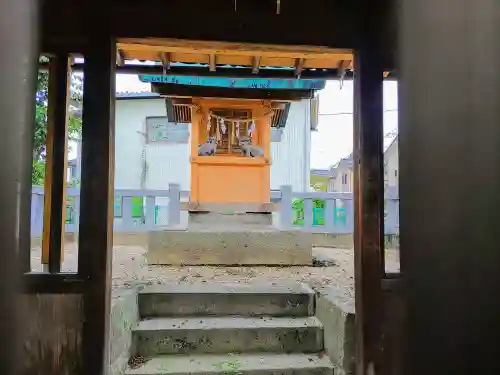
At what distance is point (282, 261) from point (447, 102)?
393 cm

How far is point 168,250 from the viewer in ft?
14.2

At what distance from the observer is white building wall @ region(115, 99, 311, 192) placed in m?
11.2

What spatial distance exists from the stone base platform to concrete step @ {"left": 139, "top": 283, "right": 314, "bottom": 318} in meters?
1.58

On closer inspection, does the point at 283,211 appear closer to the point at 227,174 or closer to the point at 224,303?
the point at 227,174

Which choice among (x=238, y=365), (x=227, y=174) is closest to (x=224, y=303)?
(x=238, y=365)

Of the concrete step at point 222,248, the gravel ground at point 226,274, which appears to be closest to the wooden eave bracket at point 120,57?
the gravel ground at point 226,274

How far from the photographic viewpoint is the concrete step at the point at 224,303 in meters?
2.70

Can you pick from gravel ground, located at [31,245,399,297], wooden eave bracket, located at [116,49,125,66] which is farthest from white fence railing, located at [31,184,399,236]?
wooden eave bracket, located at [116,49,125,66]

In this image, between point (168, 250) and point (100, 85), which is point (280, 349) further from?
point (168, 250)

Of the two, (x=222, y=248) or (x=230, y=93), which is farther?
(x=230, y=93)

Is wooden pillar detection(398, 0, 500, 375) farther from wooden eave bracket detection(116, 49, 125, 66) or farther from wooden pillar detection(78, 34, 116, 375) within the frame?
wooden eave bracket detection(116, 49, 125, 66)

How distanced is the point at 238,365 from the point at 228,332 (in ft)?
0.79

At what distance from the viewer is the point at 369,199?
1.67 m

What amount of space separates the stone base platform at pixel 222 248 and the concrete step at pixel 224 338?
6.03ft
